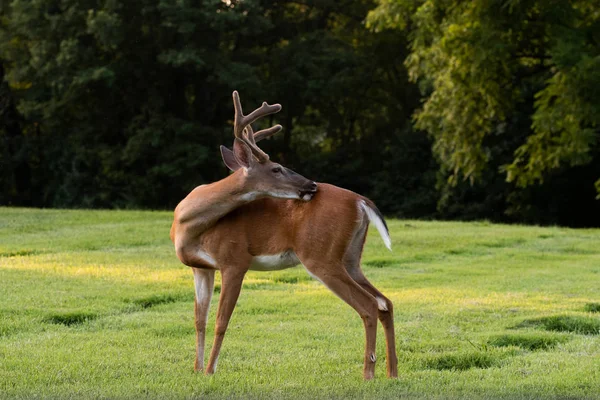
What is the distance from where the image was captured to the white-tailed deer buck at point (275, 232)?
19.7 feet

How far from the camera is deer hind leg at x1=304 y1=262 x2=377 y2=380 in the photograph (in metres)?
5.95

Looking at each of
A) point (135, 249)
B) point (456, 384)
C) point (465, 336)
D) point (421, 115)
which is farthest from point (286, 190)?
point (421, 115)

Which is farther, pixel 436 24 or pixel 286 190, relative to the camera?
pixel 436 24

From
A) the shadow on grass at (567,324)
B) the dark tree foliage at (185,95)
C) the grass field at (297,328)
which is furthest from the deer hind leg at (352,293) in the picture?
the dark tree foliage at (185,95)

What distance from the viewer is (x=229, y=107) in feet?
101

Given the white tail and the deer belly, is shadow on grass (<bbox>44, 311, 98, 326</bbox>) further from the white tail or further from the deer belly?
the white tail

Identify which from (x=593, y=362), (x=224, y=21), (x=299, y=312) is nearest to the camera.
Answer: (x=593, y=362)

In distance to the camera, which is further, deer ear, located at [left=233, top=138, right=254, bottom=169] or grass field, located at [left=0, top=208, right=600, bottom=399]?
deer ear, located at [left=233, top=138, right=254, bottom=169]

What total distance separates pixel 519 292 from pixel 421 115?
12622mm

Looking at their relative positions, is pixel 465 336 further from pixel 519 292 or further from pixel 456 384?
pixel 519 292

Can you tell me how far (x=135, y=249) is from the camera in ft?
46.9

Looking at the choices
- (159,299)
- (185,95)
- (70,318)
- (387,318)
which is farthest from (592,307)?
(185,95)

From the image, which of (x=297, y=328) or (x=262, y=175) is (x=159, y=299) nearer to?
(x=297, y=328)

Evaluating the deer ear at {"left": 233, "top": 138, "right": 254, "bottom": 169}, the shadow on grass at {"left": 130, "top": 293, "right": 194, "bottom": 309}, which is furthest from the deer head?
the shadow on grass at {"left": 130, "top": 293, "right": 194, "bottom": 309}
